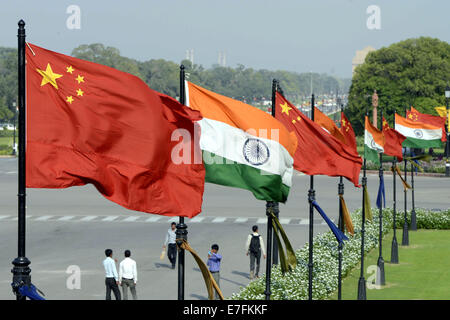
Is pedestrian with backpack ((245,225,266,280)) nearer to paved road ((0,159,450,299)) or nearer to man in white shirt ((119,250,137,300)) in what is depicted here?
paved road ((0,159,450,299))

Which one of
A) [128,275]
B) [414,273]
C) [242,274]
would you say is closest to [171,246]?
[242,274]

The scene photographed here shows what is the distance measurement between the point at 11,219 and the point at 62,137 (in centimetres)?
2710

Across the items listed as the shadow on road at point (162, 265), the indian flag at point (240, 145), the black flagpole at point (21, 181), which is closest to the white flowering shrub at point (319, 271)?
the shadow on road at point (162, 265)

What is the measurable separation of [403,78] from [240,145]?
7006cm

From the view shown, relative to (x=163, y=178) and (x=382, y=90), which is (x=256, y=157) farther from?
(x=382, y=90)

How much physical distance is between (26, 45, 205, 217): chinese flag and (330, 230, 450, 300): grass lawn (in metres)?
12.2

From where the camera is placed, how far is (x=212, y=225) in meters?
35.0

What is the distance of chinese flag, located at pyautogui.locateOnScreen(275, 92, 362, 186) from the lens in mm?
15609

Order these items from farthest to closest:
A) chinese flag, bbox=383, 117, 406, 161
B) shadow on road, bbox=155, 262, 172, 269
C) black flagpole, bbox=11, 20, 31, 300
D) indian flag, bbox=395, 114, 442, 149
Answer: indian flag, bbox=395, 114, 442, 149
chinese flag, bbox=383, 117, 406, 161
shadow on road, bbox=155, 262, 172, 269
black flagpole, bbox=11, 20, 31, 300

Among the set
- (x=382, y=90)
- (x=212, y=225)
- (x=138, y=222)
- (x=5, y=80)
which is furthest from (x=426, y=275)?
(x=5, y=80)

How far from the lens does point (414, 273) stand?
2636 centimetres

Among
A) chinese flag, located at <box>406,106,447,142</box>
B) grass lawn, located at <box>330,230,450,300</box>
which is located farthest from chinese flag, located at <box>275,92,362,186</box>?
chinese flag, located at <box>406,106,447,142</box>

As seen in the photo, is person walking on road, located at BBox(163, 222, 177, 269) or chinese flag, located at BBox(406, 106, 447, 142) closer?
person walking on road, located at BBox(163, 222, 177, 269)

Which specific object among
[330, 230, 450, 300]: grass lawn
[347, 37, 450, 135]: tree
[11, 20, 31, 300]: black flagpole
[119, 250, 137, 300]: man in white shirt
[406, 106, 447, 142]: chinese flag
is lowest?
[330, 230, 450, 300]: grass lawn
